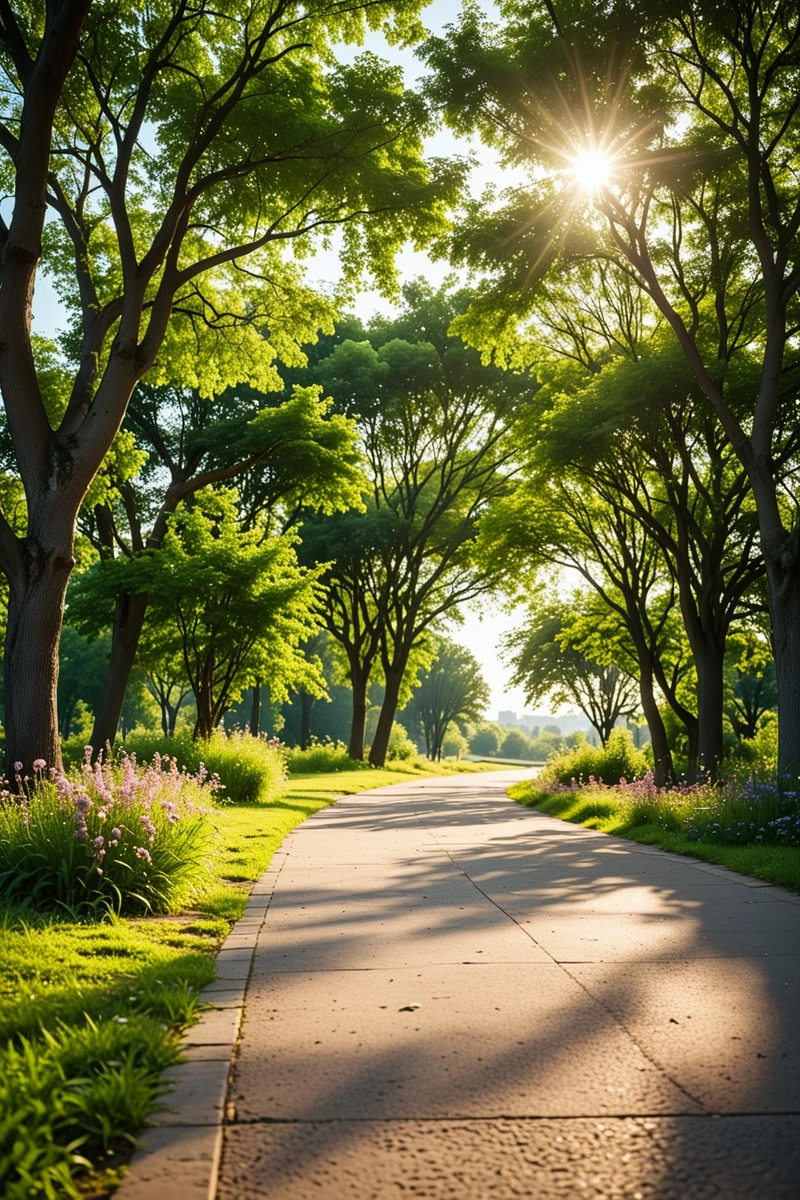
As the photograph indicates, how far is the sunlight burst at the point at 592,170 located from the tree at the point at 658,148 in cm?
3

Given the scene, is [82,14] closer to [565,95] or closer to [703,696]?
[565,95]

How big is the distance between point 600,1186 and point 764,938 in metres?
3.36

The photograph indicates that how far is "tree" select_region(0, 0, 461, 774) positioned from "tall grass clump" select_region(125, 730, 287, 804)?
6.58 meters

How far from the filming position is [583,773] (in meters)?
21.4

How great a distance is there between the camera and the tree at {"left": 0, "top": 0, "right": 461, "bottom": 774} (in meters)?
8.71

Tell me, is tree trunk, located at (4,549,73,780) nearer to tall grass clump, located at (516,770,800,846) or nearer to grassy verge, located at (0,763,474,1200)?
grassy verge, located at (0,763,474,1200)

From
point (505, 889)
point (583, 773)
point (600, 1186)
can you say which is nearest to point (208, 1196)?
point (600, 1186)

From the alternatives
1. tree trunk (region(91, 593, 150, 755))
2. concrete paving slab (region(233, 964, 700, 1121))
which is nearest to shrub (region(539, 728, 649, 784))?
tree trunk (region(91, 593, 150, 755))

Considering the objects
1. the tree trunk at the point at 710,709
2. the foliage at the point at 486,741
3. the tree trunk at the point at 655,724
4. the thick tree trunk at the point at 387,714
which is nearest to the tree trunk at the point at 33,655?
the tree trunk at the point at 710,709

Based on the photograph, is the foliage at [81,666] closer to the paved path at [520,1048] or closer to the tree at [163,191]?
the tree at [163,191]

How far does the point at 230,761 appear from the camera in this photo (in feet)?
51.8

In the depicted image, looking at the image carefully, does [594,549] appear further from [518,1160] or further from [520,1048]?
[518,1160]

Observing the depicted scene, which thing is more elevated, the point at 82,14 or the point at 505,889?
the point at 82,14

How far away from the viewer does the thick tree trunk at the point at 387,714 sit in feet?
107
